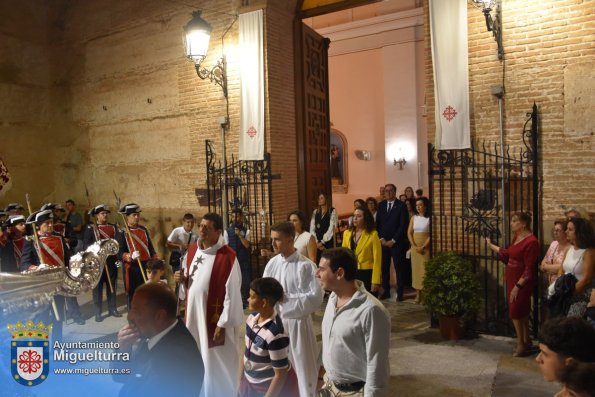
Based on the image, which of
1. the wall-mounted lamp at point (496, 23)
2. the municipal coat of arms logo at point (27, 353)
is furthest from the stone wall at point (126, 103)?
the municipal coat of arms logo at point (27, 353)

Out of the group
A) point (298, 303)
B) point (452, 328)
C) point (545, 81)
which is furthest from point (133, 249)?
point (545, 81)

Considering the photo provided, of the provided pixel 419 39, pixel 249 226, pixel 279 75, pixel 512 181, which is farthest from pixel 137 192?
pixel 419 39

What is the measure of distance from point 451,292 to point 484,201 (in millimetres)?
1491

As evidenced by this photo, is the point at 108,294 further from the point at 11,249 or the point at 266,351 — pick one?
the point at 266,351

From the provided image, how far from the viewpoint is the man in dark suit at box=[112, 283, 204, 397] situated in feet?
8.46

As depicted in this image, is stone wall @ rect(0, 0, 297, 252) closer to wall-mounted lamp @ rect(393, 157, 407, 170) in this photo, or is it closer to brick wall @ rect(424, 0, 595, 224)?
brick wall @ rect(424, 0, 595, 224)

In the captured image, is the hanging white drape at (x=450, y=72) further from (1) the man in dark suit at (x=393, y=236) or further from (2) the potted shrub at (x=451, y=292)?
(1) the man in dark suit at (x=393, y=236)

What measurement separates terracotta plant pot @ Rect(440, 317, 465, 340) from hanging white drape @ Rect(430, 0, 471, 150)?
250 centimetres

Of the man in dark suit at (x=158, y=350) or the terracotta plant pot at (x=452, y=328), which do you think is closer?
the man in dark suit at (x=158, y=350)

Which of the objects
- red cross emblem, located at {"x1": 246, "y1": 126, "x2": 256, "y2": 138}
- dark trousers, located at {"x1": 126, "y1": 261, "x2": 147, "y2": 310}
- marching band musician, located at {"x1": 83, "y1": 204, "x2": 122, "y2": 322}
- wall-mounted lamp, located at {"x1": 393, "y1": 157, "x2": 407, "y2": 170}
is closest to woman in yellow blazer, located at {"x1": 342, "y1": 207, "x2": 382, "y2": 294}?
red cross emblem, located at {"x1": 246, "y1": 126, "x2": 256, "y2": 138}

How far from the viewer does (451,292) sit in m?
6.88

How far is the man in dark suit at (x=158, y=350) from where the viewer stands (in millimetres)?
2580

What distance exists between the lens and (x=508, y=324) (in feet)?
23.4

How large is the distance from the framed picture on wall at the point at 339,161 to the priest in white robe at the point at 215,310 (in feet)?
45.2
